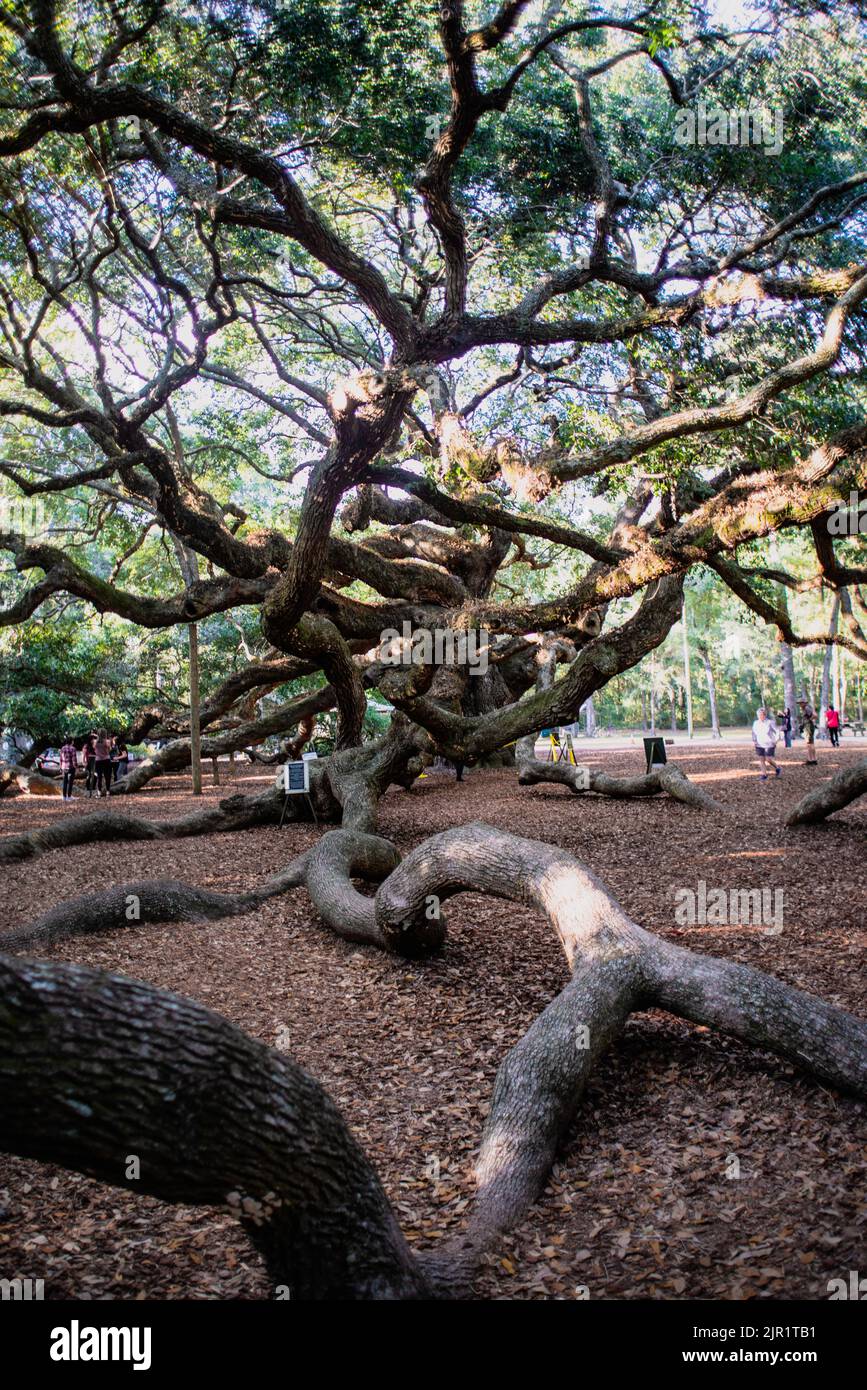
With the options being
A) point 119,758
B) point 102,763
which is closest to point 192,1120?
point 102,763

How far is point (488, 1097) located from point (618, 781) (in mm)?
9118

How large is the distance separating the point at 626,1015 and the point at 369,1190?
199 centimetres

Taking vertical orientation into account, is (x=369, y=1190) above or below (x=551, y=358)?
below

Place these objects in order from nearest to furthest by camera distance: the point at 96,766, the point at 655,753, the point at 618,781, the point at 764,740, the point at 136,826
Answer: the point at 136,826 < the point at 618,781 < the point at 655,753 < the point at 764,740 < the point at 96,766

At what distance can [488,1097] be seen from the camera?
430 cm

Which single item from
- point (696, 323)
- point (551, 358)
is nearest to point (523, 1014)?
point (696, 323)
